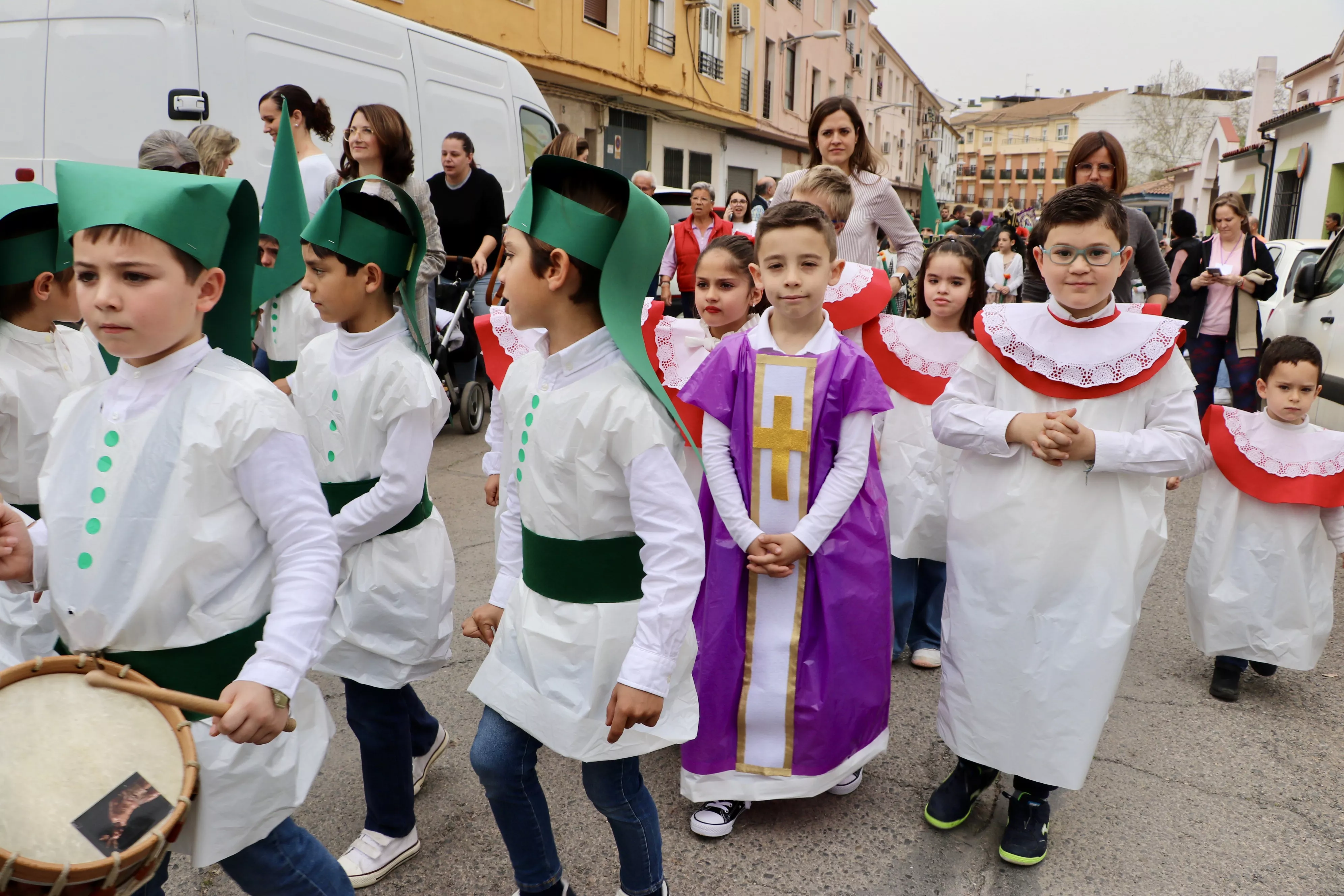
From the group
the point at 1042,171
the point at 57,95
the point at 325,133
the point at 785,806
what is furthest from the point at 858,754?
the point at 1042,171

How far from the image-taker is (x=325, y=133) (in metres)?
4.91

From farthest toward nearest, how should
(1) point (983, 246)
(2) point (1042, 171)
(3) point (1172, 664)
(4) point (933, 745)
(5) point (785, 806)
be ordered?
(2) point (1042, 171), (1) point (983, 246), (3) point (1172, 664), (4) point (933, 745), (5) point (785, 806)

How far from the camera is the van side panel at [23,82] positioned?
18.6 feet

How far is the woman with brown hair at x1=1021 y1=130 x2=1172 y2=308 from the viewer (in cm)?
358

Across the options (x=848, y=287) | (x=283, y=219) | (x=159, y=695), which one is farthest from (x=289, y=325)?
(x=159, y=695)

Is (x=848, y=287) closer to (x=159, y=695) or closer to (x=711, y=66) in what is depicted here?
(x=159, y=695)

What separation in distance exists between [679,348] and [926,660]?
1.52 m

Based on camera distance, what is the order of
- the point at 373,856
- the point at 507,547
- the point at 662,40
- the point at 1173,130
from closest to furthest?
1. the point at 507,547
2. the point at 373,856
3. the point at 662,40
4. the point at 1173,130

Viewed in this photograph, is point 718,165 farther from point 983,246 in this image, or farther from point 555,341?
point 555,341

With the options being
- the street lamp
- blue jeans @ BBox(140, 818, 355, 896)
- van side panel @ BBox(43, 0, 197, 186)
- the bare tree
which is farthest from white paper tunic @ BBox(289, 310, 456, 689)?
the bare tree

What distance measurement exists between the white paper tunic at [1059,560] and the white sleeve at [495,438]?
1158 mm

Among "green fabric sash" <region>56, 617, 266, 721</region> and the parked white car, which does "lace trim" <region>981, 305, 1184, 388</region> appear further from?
the parked white car

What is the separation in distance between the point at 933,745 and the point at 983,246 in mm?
9113

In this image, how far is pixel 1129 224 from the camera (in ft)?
12.2
